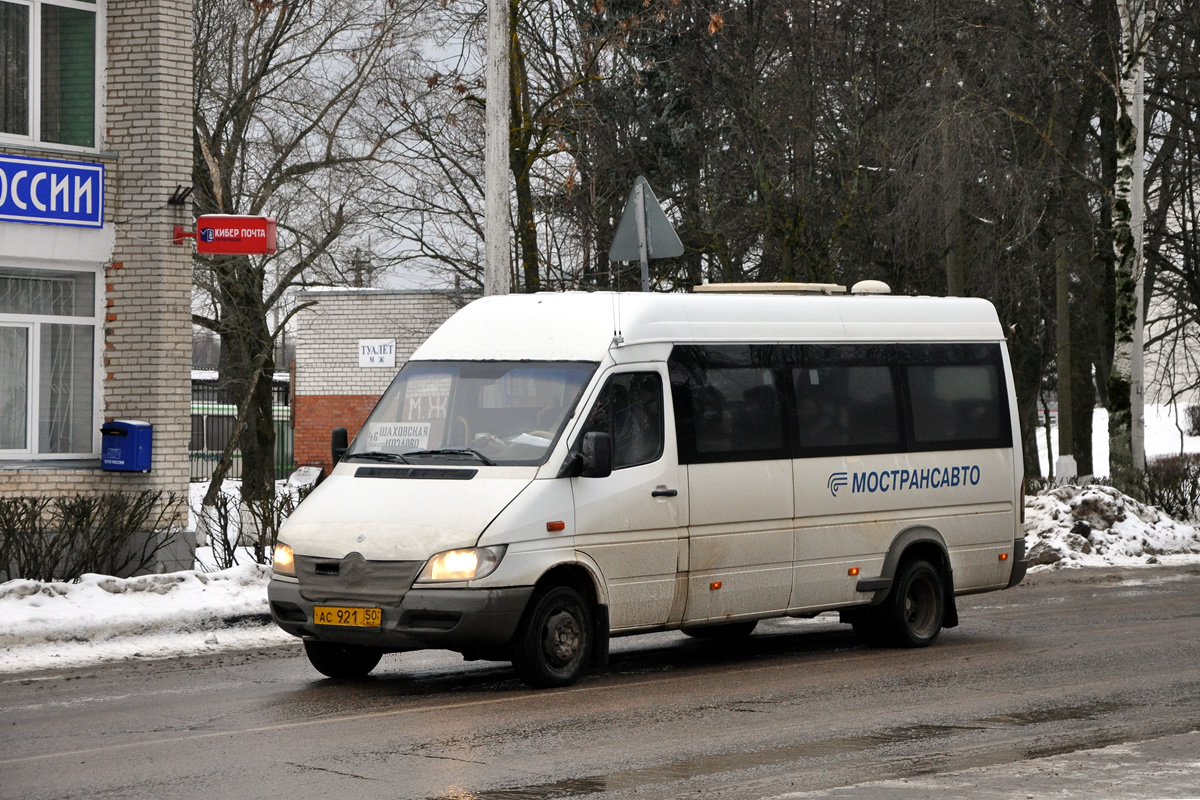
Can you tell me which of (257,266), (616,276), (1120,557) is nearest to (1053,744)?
(1120,557)

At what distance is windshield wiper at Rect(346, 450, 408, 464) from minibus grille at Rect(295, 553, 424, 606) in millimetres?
851

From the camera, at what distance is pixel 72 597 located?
13.1m

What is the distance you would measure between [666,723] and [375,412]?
132 inches

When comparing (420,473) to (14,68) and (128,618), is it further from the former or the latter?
(14,68)

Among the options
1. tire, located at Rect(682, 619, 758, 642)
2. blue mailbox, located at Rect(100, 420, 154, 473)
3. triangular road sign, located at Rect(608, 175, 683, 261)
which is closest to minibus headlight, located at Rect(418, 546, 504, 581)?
tire, located at Rect(682, 619, 758, 642)

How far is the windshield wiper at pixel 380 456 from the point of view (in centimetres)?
→ 1052

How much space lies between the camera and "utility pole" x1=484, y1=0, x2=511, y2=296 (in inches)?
634

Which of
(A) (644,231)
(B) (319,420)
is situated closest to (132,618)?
(A) (644,231)

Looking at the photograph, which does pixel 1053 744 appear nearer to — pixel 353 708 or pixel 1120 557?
pixel 353 708

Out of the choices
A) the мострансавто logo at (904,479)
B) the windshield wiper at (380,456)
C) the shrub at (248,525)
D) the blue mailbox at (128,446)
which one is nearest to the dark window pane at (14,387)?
the blue mailbox at (128,446)

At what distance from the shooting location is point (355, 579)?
389 inches

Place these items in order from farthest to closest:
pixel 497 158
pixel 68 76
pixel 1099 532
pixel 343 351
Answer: pixel 343 351, pixel 1099 532, pixel 68 76, pixel 497 158

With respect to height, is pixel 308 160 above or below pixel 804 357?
above

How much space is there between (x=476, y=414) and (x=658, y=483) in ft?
4.19
